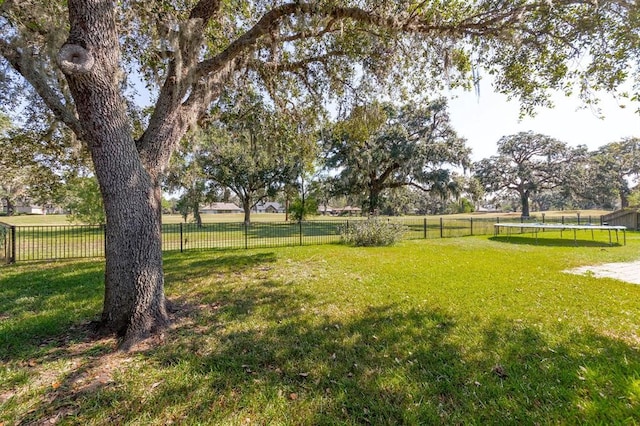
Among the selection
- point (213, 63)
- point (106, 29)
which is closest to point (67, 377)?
point (106, 29)

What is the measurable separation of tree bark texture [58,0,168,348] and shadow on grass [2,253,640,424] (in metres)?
0.50

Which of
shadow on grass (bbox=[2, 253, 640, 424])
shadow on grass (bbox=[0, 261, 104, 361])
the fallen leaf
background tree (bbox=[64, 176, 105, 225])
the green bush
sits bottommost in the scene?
the fallen leaf

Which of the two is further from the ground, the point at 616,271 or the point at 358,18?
the point at 358,18

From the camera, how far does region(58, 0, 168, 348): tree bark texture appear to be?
2.71 meters

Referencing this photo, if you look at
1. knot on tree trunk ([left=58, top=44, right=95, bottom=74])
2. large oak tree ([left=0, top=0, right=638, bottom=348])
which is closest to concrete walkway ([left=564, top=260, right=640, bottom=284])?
large oak tree ([left=0, top=0, right=638, bottom=348])

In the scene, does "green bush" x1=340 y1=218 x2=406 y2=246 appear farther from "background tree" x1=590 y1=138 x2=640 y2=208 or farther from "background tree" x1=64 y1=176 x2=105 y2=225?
"background tree" x1=590 y1=138 x2=640 y2=208

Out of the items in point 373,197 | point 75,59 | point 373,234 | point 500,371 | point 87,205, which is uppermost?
point 75,59

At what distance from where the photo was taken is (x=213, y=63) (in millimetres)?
3965

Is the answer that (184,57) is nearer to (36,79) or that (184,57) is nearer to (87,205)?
(36,79)

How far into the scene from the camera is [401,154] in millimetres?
15734

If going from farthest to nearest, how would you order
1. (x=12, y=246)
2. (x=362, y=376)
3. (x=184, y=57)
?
(x=12, y=246)
(x=184, y=57)
(x=362, y=376)

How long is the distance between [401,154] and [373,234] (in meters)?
7.51

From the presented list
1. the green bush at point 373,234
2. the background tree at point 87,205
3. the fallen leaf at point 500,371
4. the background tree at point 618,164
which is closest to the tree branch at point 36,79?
the fallen leaf at point 500,371

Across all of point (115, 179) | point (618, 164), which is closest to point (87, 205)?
point (115, 179)
